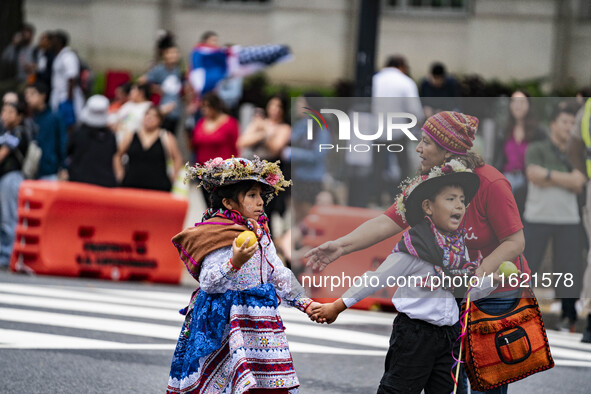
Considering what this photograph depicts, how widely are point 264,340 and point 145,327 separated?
11.2 feet

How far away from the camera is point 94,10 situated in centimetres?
2283

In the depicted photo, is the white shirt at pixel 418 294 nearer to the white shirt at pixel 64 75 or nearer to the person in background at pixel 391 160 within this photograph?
the person in background at pixel 391 160

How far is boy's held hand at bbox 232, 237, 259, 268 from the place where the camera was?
4.69m

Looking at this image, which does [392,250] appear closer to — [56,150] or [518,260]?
[518,260]

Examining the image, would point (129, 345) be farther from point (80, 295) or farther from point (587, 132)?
point (587, 132)

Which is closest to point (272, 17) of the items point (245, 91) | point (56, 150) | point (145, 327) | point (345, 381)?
point (245, 91)

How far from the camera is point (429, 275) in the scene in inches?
188

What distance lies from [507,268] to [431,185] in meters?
0.52

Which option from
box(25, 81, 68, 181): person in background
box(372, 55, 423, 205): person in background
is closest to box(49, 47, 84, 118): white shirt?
box(25, 81, 68, 181): person in background

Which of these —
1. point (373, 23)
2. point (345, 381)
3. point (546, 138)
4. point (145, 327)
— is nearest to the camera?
point (546, 138)

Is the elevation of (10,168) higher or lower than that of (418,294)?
lower

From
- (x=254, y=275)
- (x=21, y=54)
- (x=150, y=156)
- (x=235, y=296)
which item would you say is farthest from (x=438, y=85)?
(x=235, y=296)

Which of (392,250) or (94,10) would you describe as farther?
(94,10)

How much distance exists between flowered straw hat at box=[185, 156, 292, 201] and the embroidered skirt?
51cm
